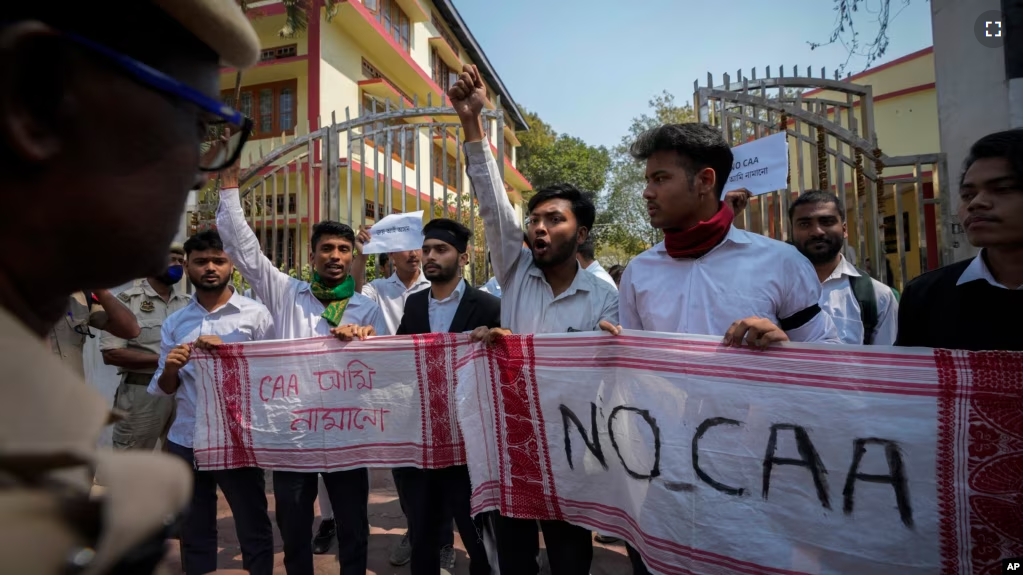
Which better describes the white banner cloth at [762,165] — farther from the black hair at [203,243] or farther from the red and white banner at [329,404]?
the black hair at [203,243]

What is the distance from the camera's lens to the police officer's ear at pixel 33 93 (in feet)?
1.82

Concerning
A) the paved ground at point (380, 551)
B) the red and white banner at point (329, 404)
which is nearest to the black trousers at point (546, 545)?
the red and white banner at point (329, 404)

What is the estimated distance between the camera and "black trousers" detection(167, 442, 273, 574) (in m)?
3.00

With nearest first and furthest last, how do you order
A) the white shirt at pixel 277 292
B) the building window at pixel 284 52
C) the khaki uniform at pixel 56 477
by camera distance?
1. the khaki uniform at pixel 56 477
2. the white shirt at pixel 277 292
3. the building window at pixel 284 52

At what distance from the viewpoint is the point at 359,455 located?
3057 mm

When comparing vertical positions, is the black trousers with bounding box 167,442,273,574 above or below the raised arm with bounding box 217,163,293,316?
below

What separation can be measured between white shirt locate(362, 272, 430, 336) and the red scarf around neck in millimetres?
2908

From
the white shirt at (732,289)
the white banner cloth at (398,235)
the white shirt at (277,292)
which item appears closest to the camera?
the white shirt at (732,289)

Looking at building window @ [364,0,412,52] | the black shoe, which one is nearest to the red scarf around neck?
the black shoe

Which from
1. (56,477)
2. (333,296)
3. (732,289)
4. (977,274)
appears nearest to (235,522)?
(333,296)

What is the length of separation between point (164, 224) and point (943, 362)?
6.67 ft

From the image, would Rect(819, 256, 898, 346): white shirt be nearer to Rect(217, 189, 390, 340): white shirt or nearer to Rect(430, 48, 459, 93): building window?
Rect(217, 189, 390, 340): white shirt

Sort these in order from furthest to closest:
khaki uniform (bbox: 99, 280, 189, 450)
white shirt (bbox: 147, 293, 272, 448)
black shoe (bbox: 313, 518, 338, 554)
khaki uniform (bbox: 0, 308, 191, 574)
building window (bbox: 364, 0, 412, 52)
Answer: building window (bbox: 364, 0, 412, 52)
khaki uniform (bbox: 99, 280, 189, 450)
black shoe (bbox: 313, 518, 338, 554)
white shirt (bbox: 147, 293, 272, 448)
khaki uniform (bbox: 0, 308, 191, 574)

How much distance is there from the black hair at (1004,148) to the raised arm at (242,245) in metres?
3.47
